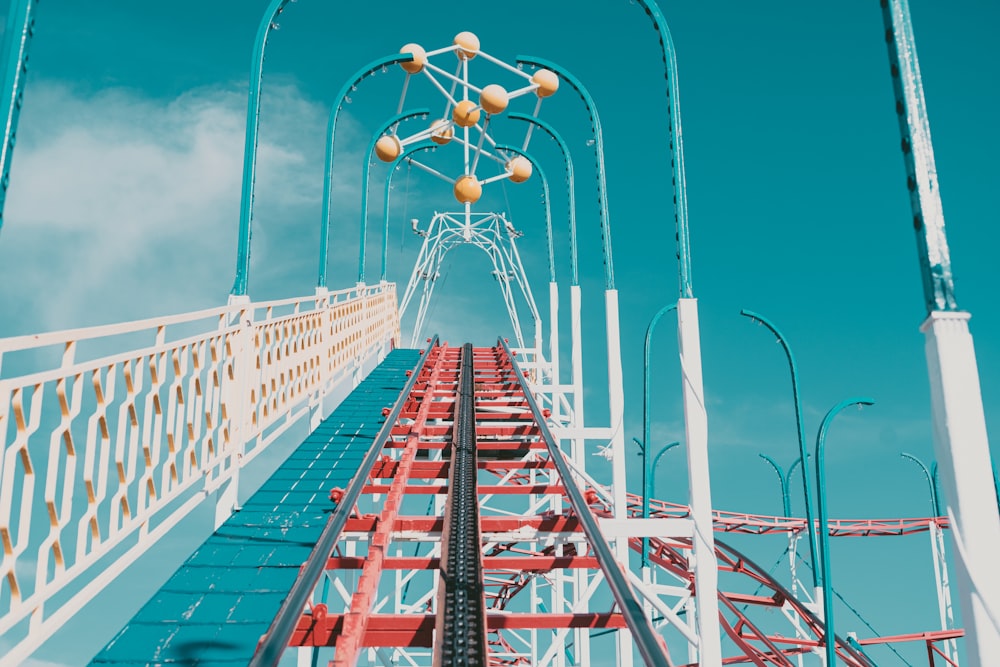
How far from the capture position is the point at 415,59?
13.4 metres

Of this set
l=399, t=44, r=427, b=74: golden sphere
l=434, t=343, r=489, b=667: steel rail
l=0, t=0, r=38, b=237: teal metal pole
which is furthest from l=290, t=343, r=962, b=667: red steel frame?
l=399, t=44, r=427, b=74: golden sphere

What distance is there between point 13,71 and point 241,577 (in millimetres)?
3354

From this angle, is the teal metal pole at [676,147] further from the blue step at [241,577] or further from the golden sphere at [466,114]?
the golden sphere at [466,114]

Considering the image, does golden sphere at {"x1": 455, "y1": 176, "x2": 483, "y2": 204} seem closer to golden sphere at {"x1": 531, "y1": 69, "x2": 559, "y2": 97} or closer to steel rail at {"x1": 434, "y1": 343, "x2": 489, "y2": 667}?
golden sphere at {"x1": 531, "y1": 69, "x2": 559, "y2": 97}

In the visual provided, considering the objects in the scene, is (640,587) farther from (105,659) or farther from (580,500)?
(105,659)

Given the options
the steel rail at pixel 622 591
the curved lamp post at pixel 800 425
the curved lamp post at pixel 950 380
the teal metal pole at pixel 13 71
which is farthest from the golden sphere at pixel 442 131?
the curved lamp post at pixel 950 380

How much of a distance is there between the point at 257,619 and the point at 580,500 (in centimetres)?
224

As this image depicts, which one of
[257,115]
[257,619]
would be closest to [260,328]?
[257,115]

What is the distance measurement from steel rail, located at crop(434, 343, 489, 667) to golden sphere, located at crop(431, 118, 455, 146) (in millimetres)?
9073

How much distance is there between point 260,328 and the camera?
8.28 m

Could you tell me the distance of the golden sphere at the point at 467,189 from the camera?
14.6 metres

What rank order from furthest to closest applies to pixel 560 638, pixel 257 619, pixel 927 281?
1. pixel 560 638
2. pixel 257 619
3. pixel 927 281

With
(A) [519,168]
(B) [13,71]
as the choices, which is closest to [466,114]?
(A) [519,168]

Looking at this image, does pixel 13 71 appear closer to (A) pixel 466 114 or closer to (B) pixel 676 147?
(B) pixel 676 147
